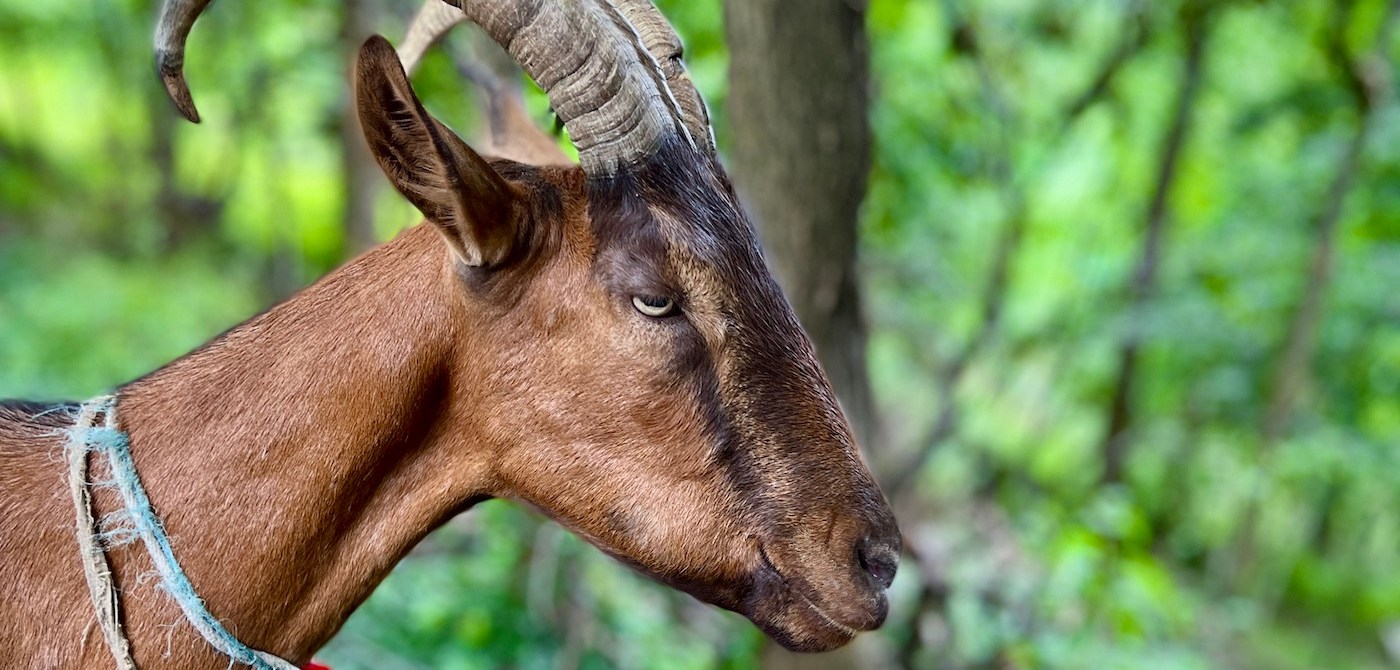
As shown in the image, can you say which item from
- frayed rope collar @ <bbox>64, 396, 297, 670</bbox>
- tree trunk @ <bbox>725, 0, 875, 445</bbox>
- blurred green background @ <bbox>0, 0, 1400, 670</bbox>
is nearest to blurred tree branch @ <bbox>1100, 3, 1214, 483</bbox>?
blurred green background @ <bbox>0, 0, 1400, 670</bbox>

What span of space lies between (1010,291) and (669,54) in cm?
811

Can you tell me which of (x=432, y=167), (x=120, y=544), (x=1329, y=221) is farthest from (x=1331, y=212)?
(x=120, y=544)

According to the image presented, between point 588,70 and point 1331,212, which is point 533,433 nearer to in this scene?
point 588,70

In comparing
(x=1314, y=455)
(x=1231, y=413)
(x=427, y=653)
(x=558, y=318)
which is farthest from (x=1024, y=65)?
(x=558, y=318)

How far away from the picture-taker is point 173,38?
199 cm

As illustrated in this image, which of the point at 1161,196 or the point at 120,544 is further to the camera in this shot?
the point at 1161,196

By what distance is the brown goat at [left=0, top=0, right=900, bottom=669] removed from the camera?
195cm

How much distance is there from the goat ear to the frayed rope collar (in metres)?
0.78

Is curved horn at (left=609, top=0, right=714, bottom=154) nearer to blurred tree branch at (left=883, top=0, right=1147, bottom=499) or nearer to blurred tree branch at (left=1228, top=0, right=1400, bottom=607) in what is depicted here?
blurred tree branch at (left=883, top=0, right=1147, bottom=499)

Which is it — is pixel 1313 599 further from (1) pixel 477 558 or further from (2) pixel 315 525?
(2) pixel 315 525

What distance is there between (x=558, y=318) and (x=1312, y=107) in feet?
28.3

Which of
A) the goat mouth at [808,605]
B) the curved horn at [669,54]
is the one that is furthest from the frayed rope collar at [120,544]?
the curved horn at [669,54]

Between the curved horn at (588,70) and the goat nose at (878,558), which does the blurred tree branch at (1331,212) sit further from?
the curved horn at (588,70)

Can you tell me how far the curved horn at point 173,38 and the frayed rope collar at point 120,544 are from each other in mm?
685
